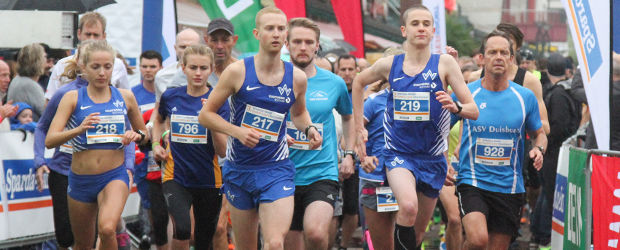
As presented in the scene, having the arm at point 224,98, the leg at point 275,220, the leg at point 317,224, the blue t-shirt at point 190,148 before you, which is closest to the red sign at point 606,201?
the leg at point 317,224

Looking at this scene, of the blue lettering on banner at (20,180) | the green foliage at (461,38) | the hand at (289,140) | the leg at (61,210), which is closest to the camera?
the hand at (289,140)

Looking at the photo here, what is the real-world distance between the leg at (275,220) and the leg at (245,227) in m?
0.16

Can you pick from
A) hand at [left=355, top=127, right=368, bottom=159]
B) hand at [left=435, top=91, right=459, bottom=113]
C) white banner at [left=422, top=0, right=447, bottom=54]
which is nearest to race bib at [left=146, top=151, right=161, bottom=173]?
hand at [left=355, top=127, right=368, bottom=159]

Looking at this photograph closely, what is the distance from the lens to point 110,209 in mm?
7945

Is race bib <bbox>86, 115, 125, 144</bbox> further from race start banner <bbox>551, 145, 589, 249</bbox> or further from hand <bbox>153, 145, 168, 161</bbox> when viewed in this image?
race start banner <bbox>551, 145, 589, 249</bbox>

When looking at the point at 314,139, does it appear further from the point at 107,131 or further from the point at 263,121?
the point at 107,131

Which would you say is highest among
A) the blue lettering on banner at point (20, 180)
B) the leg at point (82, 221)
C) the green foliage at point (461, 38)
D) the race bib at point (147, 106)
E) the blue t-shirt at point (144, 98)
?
the green foliage at point (461, 38)

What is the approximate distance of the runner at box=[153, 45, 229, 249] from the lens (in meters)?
8.55

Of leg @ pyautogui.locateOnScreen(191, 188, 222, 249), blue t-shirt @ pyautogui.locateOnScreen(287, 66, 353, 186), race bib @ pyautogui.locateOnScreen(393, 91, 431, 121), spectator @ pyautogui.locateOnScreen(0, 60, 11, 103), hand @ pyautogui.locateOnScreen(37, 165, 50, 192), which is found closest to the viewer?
race bib @ pyautogui.locateOnScreen(393, 91, 431, 121)

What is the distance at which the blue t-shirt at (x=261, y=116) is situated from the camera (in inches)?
275

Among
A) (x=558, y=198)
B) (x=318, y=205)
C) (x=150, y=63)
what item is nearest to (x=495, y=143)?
(x=318, y=205)

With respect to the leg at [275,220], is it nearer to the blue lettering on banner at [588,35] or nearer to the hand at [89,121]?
the hand at [89,121]

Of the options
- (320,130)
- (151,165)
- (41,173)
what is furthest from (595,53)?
(41,173)

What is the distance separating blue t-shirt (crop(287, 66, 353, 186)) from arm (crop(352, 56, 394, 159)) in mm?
96
